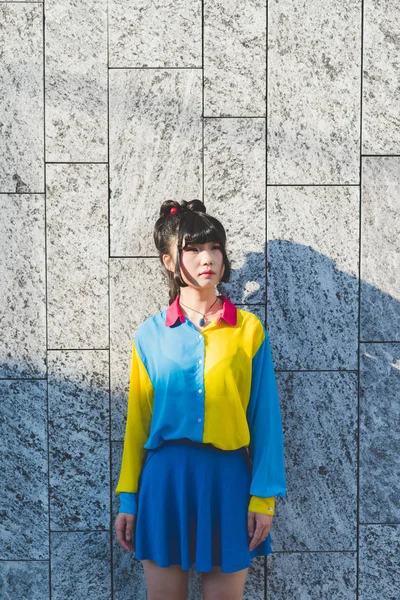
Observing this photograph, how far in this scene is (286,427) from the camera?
2.95 metres

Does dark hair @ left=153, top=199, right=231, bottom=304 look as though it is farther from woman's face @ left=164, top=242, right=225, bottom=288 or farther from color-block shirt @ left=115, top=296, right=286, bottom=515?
color-block shirt @ left=115, top=296, right=286, bottom=515

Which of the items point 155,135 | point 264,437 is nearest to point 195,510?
point 264,437

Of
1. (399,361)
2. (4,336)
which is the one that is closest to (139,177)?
(4,336)

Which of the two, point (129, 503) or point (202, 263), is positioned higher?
point (202, 263)

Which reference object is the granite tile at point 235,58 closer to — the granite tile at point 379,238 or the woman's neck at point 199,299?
the granite tile at point 379,238

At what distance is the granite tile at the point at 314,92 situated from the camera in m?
2.88

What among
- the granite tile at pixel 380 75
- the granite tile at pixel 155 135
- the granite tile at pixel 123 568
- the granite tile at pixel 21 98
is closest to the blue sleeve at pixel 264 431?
the granite tile at pixel 123 568

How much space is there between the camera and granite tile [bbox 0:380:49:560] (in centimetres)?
296

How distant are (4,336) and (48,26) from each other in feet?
4.70

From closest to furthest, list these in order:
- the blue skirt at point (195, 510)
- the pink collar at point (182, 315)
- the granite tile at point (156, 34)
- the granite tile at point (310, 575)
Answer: the blue skirt at point (195, 510) < the pink collar at point (182, 315) < the granite tile at point (156, 34) < the granite tile at point (310, 575)

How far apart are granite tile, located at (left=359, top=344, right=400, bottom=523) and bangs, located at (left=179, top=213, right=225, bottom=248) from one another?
1.04m

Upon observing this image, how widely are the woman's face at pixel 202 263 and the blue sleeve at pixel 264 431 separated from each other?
32 cm

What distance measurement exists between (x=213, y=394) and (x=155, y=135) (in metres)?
1.26

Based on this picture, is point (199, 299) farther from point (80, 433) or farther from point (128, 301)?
point (80, 433)
